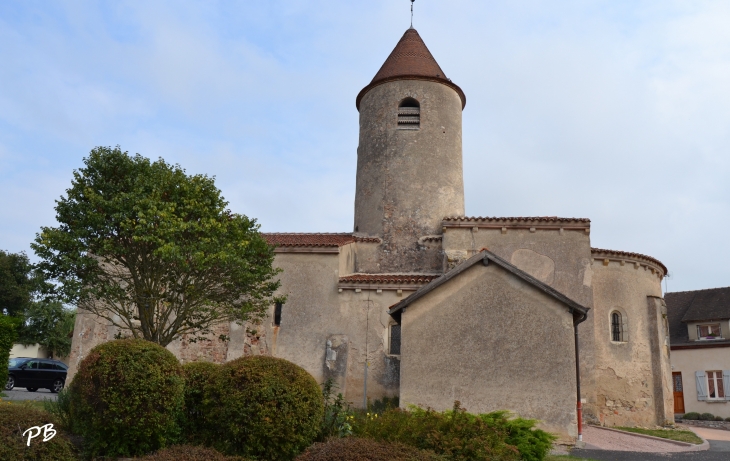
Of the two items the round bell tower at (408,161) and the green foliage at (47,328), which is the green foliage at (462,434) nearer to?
the round bell tower at (408,161)

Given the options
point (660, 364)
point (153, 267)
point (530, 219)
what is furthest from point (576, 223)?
point (153, 267)

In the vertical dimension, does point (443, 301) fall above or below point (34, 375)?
above

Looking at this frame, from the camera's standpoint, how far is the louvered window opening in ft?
76.4

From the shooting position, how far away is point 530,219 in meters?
20.5

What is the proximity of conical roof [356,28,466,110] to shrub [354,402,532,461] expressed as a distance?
15939 mm

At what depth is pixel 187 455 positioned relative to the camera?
346 inches

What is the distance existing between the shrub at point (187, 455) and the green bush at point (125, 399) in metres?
0.47

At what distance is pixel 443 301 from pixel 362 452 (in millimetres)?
6845

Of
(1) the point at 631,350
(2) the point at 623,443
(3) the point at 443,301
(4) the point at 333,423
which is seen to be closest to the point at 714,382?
(1) the point at 631,350

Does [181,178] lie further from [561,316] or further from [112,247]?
[561,316]

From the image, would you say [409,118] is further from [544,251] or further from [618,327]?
[618,327]

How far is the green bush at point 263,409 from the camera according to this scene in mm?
9297

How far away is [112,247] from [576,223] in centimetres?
1503

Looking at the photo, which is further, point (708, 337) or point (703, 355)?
point (708, 337)
